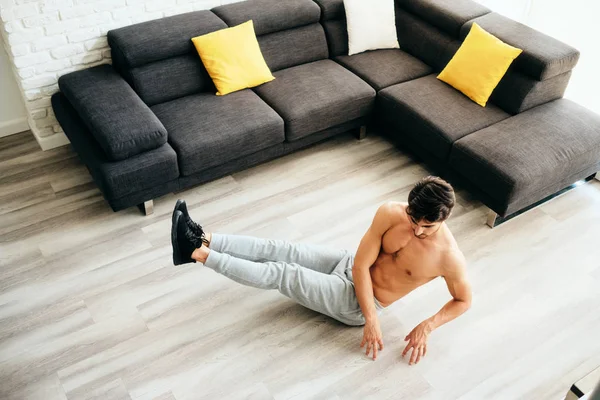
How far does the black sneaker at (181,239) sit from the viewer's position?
2359 mm

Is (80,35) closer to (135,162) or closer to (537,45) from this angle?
(135,162)

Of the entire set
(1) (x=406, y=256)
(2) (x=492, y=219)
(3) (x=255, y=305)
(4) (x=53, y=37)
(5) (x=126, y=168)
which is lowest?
(3) (x=255, y=305)

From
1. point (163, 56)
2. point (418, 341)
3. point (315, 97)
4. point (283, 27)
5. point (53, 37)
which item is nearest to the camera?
point (418, 341)

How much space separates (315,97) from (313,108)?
0.11 m

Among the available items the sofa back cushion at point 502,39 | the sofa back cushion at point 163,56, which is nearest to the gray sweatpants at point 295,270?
the sofa back cushion at point 163,56

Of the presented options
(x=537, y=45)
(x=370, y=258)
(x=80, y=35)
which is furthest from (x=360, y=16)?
(x=370, y=258)

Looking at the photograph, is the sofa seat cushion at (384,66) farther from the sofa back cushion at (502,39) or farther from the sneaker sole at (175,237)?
the sneaker sole at (175,237)

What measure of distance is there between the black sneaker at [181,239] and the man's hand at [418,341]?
40.4 inches

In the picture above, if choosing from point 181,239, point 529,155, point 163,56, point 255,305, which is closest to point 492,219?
point 529,155

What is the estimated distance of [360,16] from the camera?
12.6ft

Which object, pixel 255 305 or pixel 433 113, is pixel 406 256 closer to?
pixel 255 305

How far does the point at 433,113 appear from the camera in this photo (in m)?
3.37

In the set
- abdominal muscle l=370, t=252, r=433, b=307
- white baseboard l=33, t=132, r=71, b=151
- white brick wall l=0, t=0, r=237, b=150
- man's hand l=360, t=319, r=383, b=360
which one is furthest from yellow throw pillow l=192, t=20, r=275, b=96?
man's hand l=360, t=319, r=383, b=360

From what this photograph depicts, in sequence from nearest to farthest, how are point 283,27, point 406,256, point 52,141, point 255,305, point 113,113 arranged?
point 406,256
point 255,305
point 113,113
point 52,141
point 283,27
